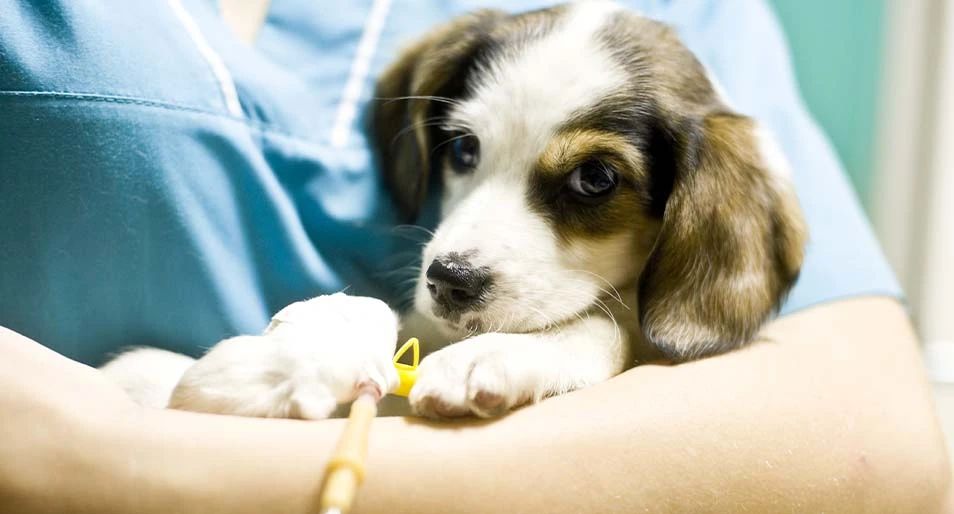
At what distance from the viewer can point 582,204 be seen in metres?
1.14

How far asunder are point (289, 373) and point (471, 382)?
0.18m

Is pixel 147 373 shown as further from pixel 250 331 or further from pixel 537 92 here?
pixel 537 92

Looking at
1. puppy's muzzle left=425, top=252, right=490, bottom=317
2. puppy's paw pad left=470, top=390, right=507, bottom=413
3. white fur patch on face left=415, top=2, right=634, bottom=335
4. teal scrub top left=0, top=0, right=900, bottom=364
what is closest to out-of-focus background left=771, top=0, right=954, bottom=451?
teal scrub top left=0, top=0, right=900, bottom=364

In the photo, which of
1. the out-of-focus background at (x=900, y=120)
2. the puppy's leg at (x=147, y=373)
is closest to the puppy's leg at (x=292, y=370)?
the puppy's leg at (x=147, y=373)

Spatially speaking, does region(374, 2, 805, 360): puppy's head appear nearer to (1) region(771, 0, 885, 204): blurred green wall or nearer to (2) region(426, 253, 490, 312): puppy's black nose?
(2) region(426, 253, 490, 312): puppy's black nose

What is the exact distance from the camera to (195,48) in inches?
39.4

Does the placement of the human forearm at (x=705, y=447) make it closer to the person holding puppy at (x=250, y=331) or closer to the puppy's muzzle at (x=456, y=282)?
Result: the person holding puppy at (x=250, y=331)

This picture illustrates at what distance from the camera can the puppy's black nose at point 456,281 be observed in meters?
1.01

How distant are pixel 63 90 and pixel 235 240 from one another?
0.25 meters

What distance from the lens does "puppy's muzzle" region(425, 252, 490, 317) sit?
1.01 meters

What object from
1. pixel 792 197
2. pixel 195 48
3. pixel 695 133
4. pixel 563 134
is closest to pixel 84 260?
pixel 195 48

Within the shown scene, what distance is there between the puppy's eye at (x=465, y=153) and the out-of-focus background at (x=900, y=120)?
1.22 m

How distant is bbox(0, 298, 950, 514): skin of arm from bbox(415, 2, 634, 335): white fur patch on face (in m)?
0.16

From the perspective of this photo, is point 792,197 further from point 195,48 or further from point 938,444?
point 195,48
